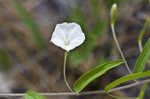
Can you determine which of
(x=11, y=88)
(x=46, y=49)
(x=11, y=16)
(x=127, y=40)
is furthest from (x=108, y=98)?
(x=11, y=16)

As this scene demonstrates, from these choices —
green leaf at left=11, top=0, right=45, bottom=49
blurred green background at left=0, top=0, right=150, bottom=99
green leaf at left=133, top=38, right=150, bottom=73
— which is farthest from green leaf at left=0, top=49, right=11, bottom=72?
green leaf at left=133, top=38, right=150, bottom=73

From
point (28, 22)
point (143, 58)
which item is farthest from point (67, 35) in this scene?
point (28, 22)

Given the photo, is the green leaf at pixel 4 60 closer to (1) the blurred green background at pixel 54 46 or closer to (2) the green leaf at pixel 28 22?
(1) the blurred green background at pixel 54 46

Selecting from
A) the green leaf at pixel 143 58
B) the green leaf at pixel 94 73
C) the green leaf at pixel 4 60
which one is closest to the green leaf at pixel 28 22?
the green leaf at pixel 4 60

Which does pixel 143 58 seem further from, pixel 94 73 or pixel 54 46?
pixel 54 46

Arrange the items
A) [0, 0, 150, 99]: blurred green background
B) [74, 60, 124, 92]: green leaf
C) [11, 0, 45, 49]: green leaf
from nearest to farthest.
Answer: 1. [74, 60, 124, 92]: green leaf
2. [0, 0, 150, 99]: blurred green background
3. [11, 0, 45, 49]: green leaf

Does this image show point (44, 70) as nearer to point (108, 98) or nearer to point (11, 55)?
point (11, 55)

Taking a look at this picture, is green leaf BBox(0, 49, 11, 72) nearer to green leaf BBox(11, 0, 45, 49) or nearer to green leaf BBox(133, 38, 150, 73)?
green leaf BBox(11, 0, 45, 49)

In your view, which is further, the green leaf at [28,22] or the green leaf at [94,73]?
the green leaf at [28,22]
